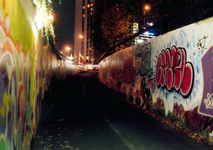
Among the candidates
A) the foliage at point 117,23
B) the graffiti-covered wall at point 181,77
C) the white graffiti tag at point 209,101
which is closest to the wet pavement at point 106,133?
the graffiti-covered wall at point 181,77

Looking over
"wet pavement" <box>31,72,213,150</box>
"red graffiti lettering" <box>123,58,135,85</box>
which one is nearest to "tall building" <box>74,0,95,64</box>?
"red graffiti lettering" <box>123,58,135,85</box>

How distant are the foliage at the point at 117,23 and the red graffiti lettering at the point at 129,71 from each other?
44.5 ft

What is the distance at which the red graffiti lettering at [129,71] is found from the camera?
11.5 metres

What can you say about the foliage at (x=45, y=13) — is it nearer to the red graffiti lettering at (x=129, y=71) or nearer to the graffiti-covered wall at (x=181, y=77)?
the graffiti-covered wall at (x=181, y=77)

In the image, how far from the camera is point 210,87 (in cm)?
500

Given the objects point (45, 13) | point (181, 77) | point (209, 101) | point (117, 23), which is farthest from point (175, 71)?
point (117, 23)

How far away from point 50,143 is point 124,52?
31.5 ft

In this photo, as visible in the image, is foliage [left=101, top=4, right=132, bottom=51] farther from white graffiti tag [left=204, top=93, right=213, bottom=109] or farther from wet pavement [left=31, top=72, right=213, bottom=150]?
white graffiti tag [left=204, top=93, right=213, bottom=109]

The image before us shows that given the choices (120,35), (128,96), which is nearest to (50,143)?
(128,96)

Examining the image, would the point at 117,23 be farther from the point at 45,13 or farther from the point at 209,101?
the point at 209,101

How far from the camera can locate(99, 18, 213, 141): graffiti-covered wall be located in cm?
517

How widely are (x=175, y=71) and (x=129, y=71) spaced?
18.0 feet

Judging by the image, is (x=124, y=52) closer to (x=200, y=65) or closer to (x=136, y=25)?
(x=200, y=65)

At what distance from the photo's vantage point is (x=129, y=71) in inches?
480
